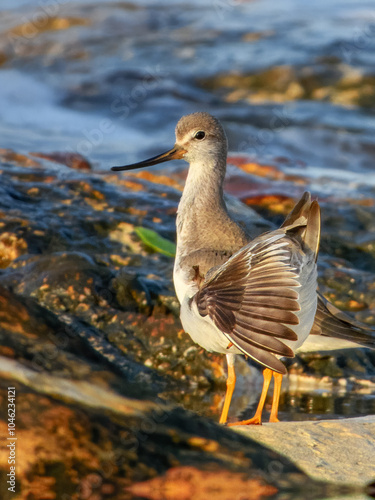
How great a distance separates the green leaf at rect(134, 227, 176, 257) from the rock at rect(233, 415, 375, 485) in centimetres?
306

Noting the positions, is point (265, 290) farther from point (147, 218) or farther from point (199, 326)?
point (147, 218)

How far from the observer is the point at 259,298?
12.9 ft

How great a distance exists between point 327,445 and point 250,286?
92cm

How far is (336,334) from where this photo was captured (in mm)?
4926

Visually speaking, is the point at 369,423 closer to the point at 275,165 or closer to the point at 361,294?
the point at 361,294

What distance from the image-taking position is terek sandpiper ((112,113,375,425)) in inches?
151

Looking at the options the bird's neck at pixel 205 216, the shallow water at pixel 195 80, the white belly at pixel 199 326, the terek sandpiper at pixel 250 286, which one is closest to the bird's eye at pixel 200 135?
the bird's neck at pixel 205 216

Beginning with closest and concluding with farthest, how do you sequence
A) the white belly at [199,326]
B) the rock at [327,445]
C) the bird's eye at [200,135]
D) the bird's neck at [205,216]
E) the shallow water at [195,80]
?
1. the rock at [327,445]
2. the white belly at [199,326]
3. the bird's neck at [205,216]
4. the bird's eye at [200,135]
5. the shallow water at [195,80]

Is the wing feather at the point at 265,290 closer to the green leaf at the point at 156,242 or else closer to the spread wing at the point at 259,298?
the spread wing at the point at 259,298

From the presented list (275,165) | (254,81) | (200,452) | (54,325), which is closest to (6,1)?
(254,81)

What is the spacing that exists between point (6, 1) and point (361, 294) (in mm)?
20434

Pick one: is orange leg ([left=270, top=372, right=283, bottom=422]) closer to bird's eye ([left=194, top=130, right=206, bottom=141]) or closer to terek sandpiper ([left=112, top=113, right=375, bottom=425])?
terek sandpiper ([left=112, top=113, right=375, bottom=425])

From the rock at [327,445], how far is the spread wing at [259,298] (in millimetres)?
373

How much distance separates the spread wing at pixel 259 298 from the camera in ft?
12.5
